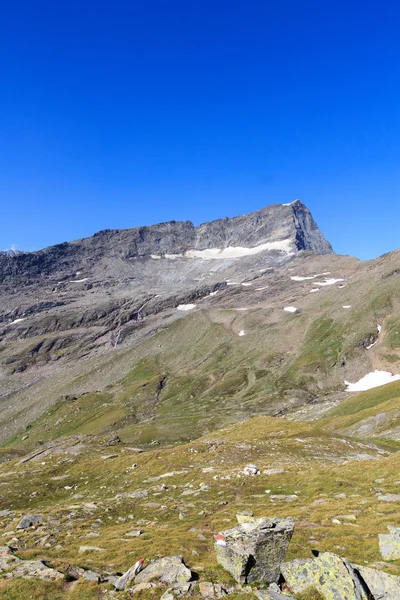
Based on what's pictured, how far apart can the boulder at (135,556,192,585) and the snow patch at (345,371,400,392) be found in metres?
154

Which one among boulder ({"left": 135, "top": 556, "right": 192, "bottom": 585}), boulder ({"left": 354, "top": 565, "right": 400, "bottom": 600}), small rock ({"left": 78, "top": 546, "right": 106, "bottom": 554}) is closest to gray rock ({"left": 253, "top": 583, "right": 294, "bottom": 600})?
boulder ({"left": 354, "top": 565, "right": 400, "bottom": 600})

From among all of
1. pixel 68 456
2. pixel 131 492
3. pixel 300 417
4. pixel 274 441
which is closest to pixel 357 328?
pixel 300 417

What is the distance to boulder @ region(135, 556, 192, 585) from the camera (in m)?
18.3

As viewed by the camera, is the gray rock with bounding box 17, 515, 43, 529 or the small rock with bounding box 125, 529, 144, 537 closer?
the small rock with bounding box 125, 529, 144, 537

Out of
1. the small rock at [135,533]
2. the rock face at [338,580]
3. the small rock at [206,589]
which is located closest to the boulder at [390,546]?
the rock face at [338,580]

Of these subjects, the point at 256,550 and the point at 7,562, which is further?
the point at 7,562

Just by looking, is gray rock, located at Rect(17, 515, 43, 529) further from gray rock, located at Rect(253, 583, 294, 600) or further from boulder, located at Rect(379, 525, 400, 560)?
boulder, located at Rect(379, 525, 400, 560)

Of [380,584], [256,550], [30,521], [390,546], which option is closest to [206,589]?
[256,550]

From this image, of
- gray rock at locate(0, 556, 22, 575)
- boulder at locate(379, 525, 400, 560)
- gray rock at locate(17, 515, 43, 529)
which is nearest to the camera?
boulder at locate(379, 525, 400, 560)

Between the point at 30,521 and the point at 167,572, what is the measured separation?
23.4m

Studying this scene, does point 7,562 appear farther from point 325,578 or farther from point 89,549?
point 325,578

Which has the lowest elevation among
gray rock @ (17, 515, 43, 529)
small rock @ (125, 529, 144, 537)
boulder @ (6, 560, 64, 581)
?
gray rock @ (17, 515, 43, 529)

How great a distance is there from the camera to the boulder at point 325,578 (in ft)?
50.5

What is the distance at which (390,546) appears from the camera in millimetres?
19906
